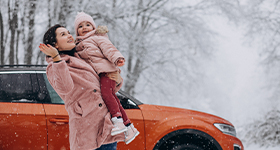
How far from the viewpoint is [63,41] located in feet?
7.06

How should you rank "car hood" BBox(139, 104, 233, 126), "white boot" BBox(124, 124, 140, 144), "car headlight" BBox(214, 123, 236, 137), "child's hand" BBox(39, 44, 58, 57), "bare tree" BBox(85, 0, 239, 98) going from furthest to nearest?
"bare tree" BBox(85, 0, 239, 98), "car headlight" BBox(214, 123, 236, 137), "car hood" BBox(139, 104, 233, 126), "white boot" BBox(124, 124, 140, 144), "child's hand" BBox(39, 44, 58, 57)

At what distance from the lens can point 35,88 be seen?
3.60m

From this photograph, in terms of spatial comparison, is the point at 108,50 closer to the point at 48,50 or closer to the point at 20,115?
the point at 48,50

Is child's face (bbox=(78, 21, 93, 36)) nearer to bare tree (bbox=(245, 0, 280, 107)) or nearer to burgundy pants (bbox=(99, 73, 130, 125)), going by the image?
burgundy pants (bbox=(99, 73, 130, 125))

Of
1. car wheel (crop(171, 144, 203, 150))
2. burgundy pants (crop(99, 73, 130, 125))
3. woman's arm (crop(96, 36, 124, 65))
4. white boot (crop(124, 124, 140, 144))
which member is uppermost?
woman's arm (crop(96, 36, 124, 65))

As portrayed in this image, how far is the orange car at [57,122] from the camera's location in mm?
3287

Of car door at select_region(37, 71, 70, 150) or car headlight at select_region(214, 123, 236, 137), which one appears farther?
car headlight at select_region(214, 123, 236, 137)

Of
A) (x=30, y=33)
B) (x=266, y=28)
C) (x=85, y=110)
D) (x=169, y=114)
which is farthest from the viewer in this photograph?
(x=266, y=28)

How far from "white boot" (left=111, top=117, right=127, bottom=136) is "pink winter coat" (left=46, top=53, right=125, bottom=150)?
29 mm

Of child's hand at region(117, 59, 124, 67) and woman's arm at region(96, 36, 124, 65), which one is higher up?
woman's arm at region(96, 36, 124, 65)

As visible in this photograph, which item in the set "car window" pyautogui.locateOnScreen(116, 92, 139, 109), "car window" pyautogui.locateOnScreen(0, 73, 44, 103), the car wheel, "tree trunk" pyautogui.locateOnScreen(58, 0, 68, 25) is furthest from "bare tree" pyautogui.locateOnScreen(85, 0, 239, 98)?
the car wheel

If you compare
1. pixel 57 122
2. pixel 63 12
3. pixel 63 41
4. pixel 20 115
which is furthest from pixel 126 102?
pixel 63 12

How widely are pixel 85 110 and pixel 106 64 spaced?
37 centimetres

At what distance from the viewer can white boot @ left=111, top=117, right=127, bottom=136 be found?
2078 millimetres
